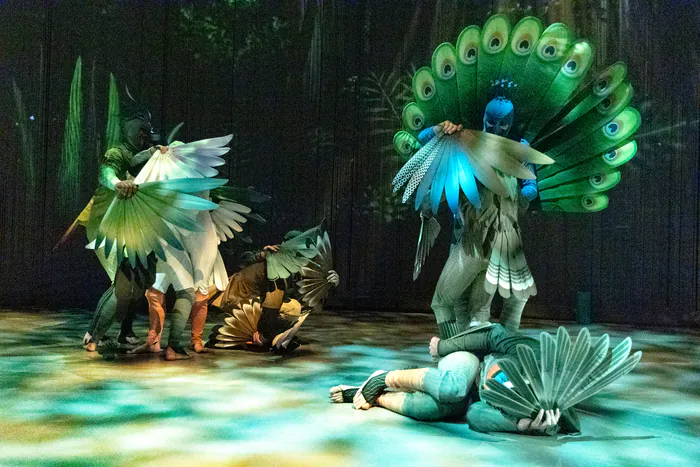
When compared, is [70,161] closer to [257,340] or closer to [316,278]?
[257,340]

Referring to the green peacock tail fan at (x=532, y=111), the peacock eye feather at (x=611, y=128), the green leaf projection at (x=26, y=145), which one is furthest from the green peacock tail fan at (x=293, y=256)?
the green leaf projection at (x=26, y=145)

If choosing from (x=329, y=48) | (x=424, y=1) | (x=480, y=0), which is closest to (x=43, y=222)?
(x=329, y=48)

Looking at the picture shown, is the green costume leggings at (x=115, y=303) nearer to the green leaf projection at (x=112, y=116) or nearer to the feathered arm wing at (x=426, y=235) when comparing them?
the feathered arm wing at (x=426, y=235)

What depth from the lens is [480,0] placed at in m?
6.47

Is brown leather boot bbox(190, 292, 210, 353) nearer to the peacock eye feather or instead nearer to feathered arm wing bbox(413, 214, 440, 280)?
feathered arm wing bbox(413, 214, 440, 280)

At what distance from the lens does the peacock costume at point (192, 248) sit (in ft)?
11.9

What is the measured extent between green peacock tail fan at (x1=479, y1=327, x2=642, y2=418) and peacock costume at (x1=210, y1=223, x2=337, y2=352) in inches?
82.1

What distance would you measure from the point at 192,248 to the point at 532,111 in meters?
2.05

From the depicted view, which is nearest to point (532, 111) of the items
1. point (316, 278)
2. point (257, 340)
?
point (316, 278)

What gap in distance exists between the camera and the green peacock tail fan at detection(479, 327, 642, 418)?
205 cm

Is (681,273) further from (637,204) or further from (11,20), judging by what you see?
(11,20)

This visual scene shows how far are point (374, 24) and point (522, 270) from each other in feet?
14.2

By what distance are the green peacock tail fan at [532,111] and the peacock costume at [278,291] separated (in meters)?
1.34

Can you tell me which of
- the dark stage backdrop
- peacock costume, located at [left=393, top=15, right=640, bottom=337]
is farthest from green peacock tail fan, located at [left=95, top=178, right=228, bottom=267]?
A: the dark stage backdrop
